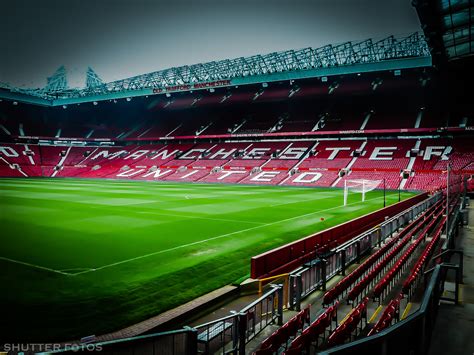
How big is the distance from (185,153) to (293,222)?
44748mm

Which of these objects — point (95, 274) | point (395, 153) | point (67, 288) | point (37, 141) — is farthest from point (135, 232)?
point (37, 141)

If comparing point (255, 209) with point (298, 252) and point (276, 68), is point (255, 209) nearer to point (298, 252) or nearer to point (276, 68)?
point (298, 252)

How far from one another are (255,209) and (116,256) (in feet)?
42.4

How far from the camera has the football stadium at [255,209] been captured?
6.54 meters

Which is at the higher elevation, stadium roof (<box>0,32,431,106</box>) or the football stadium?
stadium roof (<box>0,32,431,106</box>)

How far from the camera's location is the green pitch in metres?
7.44

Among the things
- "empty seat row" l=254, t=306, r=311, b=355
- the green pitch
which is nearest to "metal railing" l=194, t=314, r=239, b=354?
"empty seat row" l=254, t=306, r=311, b=355

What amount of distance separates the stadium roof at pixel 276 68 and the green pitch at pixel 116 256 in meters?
26.5

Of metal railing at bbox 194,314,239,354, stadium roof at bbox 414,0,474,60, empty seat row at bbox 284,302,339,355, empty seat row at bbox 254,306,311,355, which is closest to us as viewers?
empty seat row at bbox 284,302,339,355

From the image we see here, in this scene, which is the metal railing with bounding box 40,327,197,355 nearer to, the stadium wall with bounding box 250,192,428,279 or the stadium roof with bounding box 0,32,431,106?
the stadium wall with bounding box 250,192,428,279

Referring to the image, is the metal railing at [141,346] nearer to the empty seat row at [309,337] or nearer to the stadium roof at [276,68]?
the empty seat row at [309,337]

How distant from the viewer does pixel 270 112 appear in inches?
2491

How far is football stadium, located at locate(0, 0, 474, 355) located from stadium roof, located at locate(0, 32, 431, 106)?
0.26 metres

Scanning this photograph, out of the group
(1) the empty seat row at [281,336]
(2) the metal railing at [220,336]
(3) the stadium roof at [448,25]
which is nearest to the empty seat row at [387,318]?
(1) the empty seat row at [281,336]
